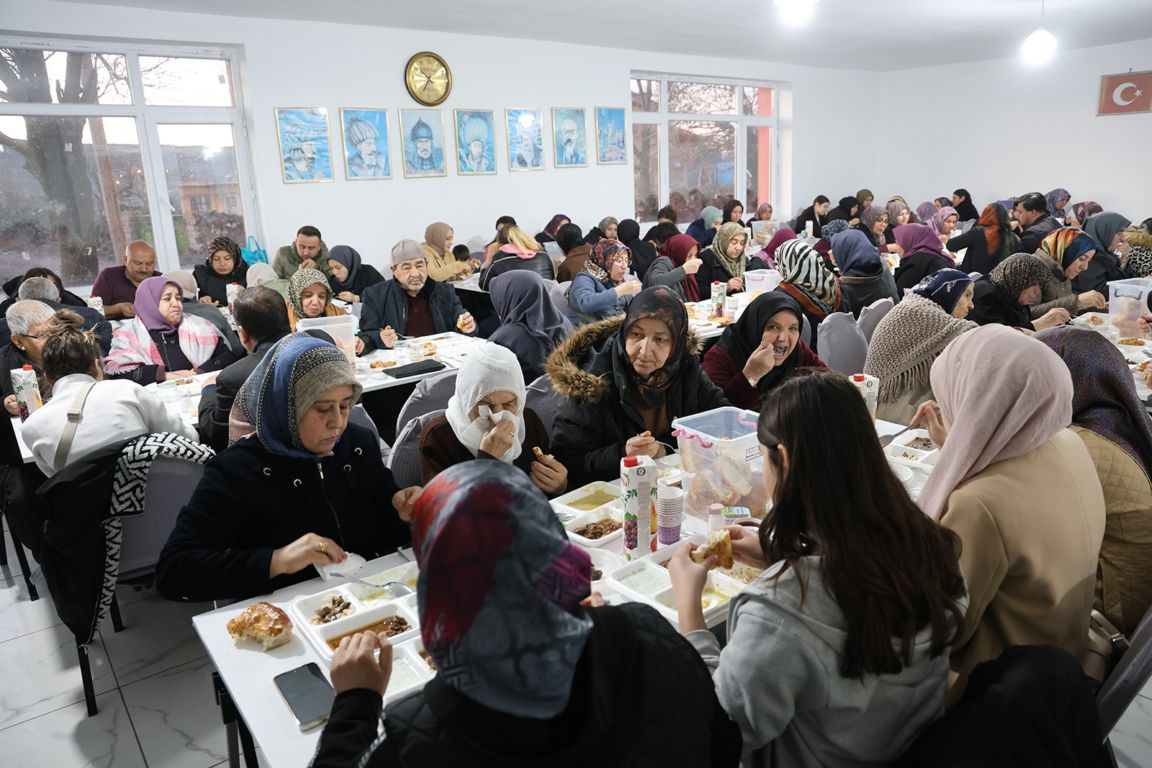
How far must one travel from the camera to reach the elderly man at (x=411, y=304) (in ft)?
18.5

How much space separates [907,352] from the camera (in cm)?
341

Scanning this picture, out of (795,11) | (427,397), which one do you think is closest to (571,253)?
(795,11)

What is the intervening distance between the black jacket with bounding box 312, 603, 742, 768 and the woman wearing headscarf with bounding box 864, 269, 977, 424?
258 cm

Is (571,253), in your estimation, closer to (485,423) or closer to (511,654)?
(485,423)

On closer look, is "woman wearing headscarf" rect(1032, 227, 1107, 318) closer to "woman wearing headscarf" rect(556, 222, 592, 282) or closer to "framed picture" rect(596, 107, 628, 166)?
"woman wearing headscarf" rect(556, 222, 592, 282)

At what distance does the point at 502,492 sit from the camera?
96 centimetres

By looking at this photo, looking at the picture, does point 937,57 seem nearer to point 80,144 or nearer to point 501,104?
point 501,104

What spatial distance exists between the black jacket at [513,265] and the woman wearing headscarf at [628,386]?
4.04 metres

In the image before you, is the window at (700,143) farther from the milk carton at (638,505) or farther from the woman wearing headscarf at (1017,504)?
the woman wearing headscarf at (1017,504)

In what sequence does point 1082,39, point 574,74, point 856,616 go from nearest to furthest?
point 856,616
point 574,74
point 1082,39

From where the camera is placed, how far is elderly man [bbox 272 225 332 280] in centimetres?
748

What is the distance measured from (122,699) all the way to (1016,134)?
1555cm

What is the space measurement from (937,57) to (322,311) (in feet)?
41.4

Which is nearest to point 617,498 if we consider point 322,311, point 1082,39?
point 322,311
